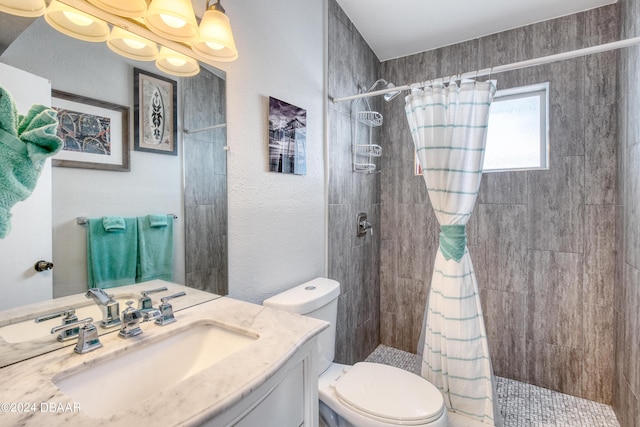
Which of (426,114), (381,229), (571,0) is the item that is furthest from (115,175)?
(571,0)

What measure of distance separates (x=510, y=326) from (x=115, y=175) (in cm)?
262

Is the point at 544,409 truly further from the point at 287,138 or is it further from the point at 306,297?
the point at 287,138

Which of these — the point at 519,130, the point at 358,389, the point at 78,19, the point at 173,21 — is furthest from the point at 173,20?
the point at 519,130

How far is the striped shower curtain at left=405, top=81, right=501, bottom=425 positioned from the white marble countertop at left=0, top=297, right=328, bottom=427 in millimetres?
921

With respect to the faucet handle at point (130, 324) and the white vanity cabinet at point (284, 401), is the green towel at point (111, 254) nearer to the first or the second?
the faucet handle at point (130, 324)

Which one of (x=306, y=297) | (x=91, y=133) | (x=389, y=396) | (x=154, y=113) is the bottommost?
(x=389, y=396)

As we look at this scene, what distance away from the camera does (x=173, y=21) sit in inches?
41.1

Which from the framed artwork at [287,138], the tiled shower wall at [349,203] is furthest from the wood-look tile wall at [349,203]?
the framed artwork at [287,138]

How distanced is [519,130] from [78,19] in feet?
8.60

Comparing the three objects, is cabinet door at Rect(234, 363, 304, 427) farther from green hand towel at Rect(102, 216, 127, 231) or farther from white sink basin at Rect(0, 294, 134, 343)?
green hand towel at Rect(102, 216, 127, 231)

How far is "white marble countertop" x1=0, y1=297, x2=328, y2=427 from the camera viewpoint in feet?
1.82

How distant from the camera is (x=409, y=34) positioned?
7.61 feet

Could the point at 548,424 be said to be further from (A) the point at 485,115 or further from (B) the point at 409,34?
(B) the point at 409,34

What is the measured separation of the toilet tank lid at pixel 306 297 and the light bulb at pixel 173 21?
1.12 metres
